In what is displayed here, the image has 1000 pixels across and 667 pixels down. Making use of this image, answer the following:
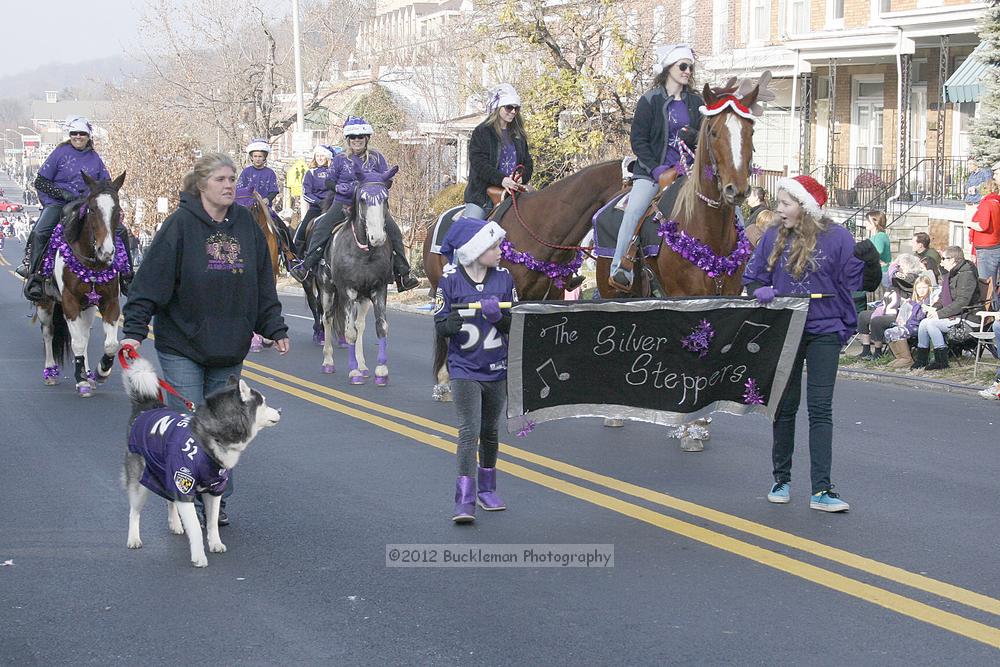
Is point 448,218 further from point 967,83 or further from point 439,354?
point 967,83

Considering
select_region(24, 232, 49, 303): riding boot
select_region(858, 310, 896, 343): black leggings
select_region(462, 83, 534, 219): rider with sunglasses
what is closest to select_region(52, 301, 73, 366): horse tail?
select_region(24, 232, 49, 303): riding boot

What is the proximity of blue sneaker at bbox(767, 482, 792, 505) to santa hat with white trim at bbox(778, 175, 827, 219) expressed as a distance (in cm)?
180

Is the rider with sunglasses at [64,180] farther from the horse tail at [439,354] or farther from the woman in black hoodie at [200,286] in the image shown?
the woman in black hoodie at [200,286]

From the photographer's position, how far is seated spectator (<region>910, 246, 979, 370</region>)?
49.5 feet

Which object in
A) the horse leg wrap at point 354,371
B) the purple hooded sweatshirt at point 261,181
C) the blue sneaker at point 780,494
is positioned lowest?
the blue sneaker at point 780,494

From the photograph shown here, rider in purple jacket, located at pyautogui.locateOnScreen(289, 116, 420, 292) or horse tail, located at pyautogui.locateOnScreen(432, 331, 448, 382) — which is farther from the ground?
rider in purple jacket, located at pyautogui.locateOnScreen(289, 116, 420, 292)

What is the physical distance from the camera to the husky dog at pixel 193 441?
288 inches

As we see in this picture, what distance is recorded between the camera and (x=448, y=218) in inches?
546

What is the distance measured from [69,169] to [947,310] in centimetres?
1002

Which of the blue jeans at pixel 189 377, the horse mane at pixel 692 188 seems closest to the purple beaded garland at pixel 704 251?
the horse mane at pixel 692 188

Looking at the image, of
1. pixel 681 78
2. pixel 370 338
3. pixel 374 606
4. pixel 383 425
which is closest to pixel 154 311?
pixel 374 606

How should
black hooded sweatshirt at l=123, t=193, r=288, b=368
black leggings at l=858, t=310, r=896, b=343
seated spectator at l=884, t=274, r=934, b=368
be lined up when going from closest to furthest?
black hooded sweatshirt at l=123, t=193, r=288, b=368 → seated spectator at l=884, t=274, r=934, b=368 → black leggings at l=858, t=310, r=896, b=343

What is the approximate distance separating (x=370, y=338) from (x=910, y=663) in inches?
538

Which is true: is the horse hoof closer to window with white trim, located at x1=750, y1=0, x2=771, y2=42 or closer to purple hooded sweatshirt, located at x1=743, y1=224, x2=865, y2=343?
purple hooded sweatshirt, located at x1=743, y1=224, x2=865, y2=343
